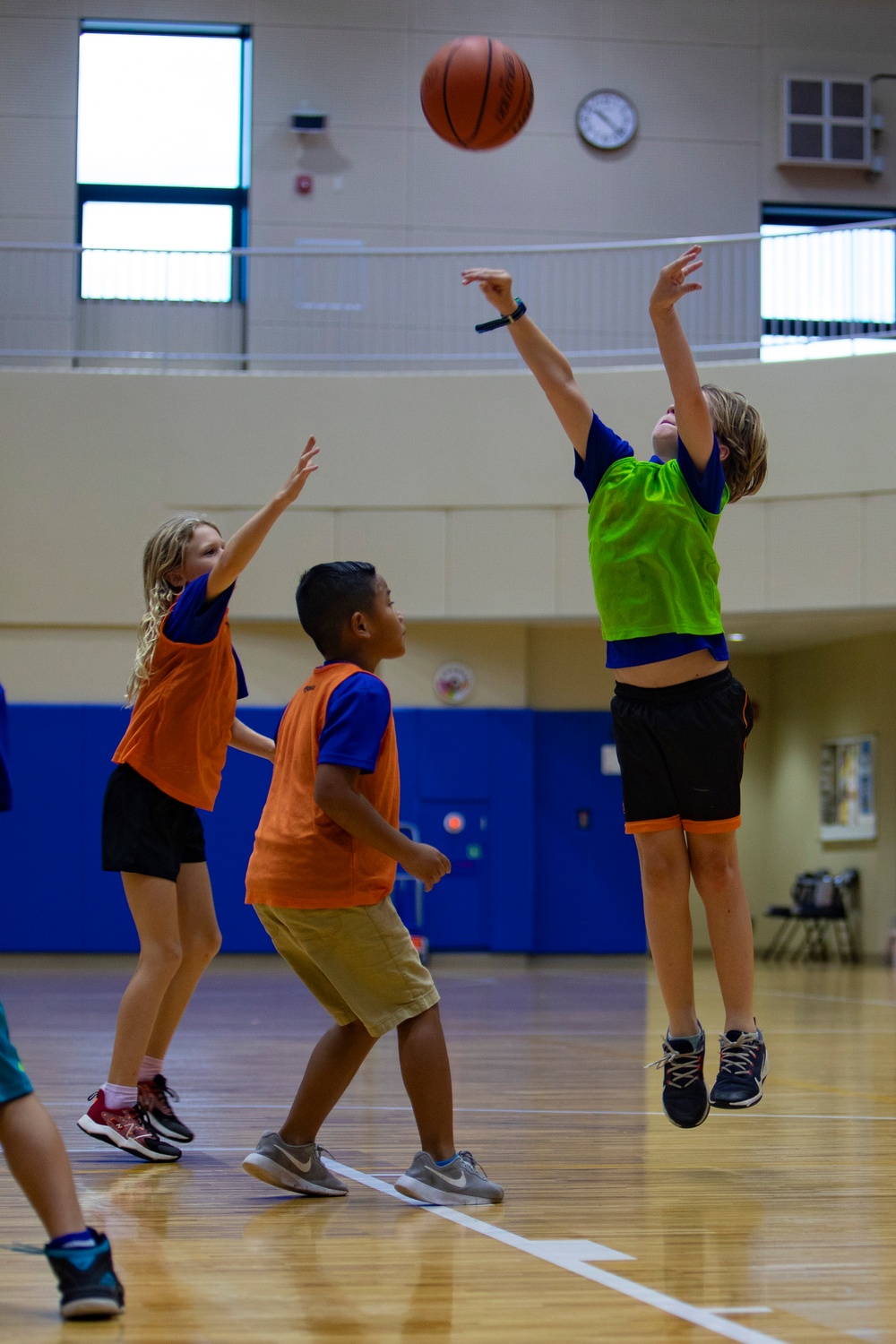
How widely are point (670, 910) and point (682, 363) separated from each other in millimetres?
1211

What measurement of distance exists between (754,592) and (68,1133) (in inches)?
317

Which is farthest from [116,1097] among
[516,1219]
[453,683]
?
[453,683]

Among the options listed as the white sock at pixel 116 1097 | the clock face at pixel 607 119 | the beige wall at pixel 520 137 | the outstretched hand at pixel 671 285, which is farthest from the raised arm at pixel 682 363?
the clock face at pixel 607 119

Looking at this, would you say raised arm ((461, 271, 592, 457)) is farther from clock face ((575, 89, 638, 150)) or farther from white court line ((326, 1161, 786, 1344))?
clock face ((575, 89, 638, 150))

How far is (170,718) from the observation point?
136 inches

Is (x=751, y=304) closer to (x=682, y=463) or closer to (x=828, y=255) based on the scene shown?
(x=828, y=255)

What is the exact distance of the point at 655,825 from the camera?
130 inches

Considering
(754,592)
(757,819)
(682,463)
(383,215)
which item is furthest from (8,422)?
(682,463)

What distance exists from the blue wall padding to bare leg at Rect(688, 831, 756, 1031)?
8.03 meters

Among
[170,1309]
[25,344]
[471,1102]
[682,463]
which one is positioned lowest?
[471,1102]

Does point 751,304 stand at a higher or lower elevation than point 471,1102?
higher

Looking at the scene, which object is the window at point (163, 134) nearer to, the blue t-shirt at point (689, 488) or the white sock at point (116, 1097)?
the blue t-shirt at point (689, 488)

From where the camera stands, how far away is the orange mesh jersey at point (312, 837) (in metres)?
2.77

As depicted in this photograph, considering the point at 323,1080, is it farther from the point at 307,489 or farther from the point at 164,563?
the point at 307,489
